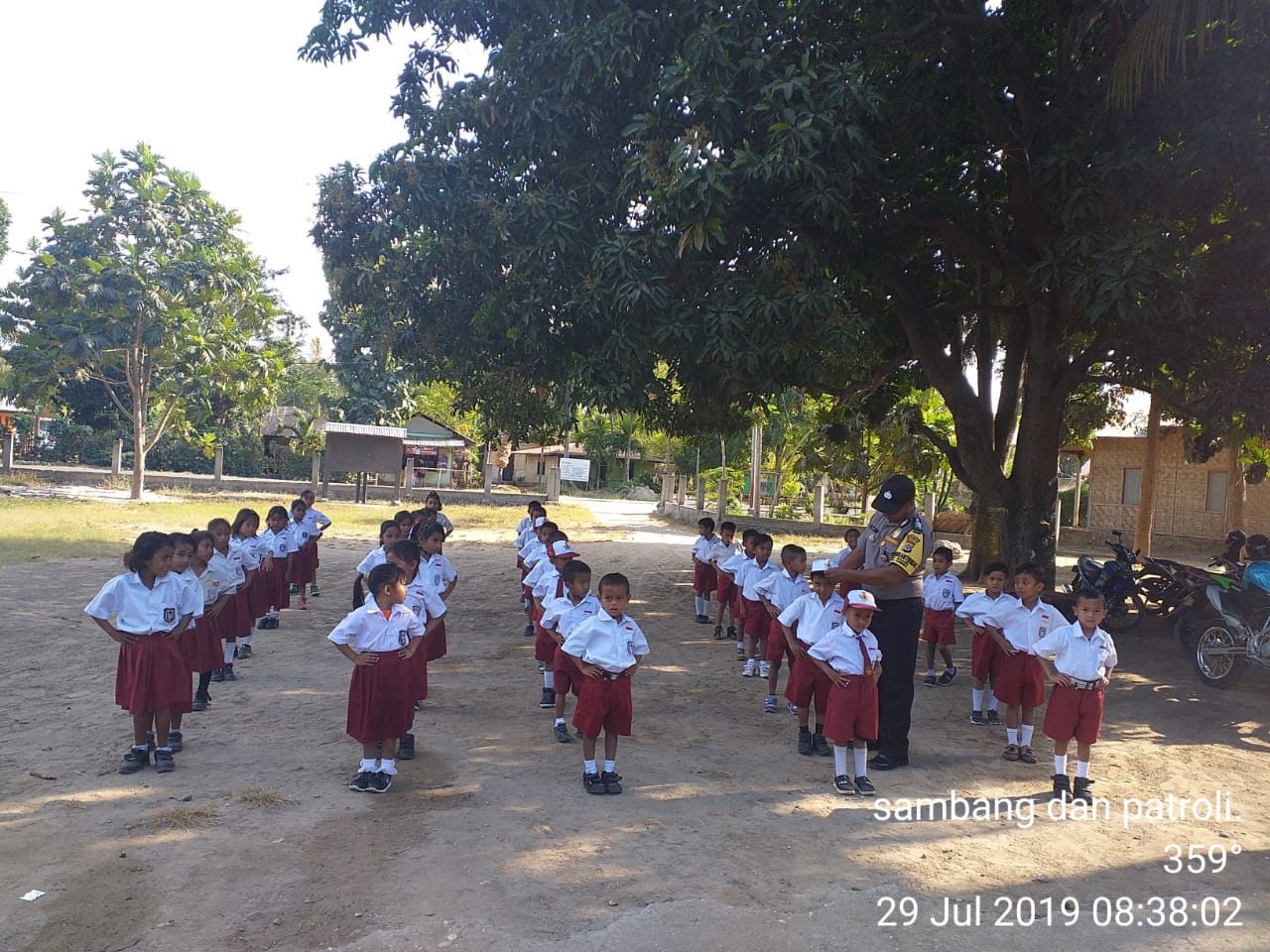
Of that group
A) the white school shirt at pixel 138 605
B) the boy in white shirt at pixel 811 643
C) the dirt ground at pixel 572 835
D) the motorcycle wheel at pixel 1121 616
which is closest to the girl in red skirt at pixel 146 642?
the white school shirt at pixel 138 605

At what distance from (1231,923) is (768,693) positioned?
3.86m

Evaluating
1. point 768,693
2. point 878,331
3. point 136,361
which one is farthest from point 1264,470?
point 136,361

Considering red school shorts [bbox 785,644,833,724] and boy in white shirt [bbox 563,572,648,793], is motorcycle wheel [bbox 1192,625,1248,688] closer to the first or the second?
red school shorts [bbox 785,644,833,724]

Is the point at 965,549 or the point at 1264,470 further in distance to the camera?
the point at 965,549

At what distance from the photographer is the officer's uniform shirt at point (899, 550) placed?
5629 mm

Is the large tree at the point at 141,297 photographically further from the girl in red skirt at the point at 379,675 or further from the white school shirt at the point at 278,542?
the girl in red skirt at the point at 379,675

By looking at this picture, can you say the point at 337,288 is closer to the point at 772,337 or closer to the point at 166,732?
the point at 772,337

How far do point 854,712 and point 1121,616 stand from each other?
7724mm

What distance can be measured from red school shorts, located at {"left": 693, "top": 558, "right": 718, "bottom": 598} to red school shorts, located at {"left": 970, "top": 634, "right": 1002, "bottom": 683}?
4.48m

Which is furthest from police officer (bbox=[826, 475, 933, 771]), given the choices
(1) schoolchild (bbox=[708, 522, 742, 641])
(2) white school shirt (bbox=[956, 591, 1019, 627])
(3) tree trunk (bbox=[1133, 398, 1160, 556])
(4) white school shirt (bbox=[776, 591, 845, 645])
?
(3) tree trunk (bbox=[1133, 398, 1160, 556])

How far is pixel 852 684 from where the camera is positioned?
5.19 m

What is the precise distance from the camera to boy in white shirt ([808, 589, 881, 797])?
17.0 feet

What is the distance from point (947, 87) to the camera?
31.9 ft

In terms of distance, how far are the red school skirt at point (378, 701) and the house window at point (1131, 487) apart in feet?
76.8
